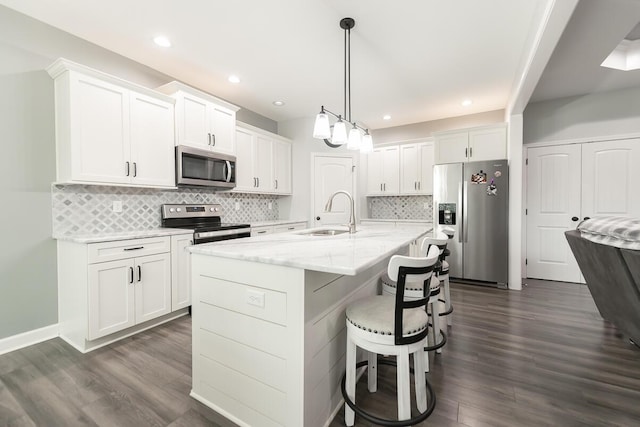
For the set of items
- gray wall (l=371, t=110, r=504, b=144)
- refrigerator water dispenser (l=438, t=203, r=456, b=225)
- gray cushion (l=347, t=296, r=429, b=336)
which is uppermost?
gray wall (l=371, t=110, r=504, b=144)

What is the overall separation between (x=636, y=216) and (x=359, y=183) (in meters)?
3.83

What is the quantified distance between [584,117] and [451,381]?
444 centimetres

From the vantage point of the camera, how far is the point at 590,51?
2854 millimetres

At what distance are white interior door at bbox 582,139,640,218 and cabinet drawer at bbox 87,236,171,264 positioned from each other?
5.53m

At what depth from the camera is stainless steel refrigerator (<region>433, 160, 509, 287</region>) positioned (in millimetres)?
3924

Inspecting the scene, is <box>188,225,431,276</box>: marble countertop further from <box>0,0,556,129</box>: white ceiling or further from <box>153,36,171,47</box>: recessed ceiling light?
<box>153,36,171,47</box>: recessed ceiling light

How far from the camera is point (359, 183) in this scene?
5.18 metres

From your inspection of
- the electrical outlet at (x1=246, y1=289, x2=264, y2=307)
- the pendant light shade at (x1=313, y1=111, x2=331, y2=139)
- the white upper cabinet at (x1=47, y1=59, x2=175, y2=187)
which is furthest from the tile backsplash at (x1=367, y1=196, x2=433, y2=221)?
the electrical outlet at (x1=246, y1=289, x2=264, y2=307)

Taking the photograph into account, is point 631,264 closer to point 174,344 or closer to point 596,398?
point 596,398

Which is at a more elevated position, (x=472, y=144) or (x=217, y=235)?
(x=472, y=144)

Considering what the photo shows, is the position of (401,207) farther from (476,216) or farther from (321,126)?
(321,126)

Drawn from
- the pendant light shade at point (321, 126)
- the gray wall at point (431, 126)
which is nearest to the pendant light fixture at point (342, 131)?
the pendant light shade at point (321, 126)

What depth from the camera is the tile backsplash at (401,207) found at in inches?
203

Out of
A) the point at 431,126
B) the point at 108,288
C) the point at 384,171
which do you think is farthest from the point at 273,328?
the point at 431,126
